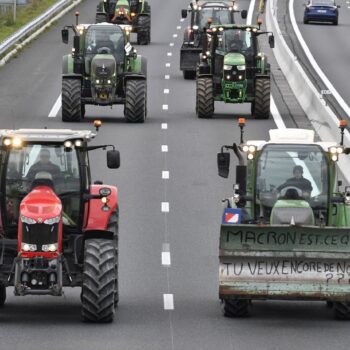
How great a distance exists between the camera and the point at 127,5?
229ft

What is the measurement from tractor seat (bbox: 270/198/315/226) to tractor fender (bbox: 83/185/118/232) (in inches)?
77.9

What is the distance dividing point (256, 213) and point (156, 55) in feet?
136

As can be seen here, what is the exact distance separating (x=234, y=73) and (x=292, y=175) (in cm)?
2348

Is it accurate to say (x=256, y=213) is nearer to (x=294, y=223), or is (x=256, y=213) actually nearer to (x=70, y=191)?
(x=294, y=223)

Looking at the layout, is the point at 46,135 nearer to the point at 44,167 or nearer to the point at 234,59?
the point at 44,167

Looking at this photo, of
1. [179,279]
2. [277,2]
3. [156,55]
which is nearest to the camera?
[179,279]

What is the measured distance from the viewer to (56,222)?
19781 millimetres

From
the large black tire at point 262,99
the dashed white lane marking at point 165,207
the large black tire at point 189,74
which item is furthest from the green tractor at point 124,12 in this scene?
the dashed white lane marking at point 165,207

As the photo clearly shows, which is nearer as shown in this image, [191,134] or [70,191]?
[70,191]

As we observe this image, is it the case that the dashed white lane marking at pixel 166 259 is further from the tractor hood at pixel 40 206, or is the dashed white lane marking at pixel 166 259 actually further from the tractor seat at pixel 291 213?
the tractor hood at pixel 40 206

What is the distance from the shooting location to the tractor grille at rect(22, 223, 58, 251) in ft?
64.8

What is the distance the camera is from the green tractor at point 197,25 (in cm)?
5388

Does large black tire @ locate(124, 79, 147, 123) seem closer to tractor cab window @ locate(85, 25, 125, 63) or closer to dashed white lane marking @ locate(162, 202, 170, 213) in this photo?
tractor cab window @ locate(85, 25, 125, 63)

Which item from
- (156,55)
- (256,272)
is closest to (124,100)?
(156,55)
